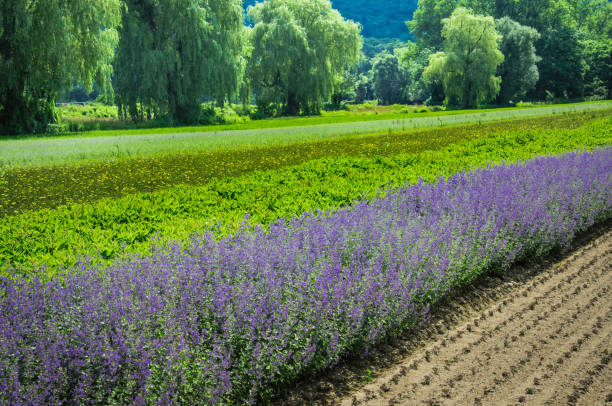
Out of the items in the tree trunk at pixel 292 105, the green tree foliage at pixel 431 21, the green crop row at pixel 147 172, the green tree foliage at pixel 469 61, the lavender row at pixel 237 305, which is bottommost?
the lavender row at pixel 237 305

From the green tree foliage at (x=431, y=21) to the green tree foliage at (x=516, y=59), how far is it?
25355 mm

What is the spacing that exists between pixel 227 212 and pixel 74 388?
15.6 ft

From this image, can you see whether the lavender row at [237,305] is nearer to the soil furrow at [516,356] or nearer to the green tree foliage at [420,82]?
the soil furrow at [516,356]

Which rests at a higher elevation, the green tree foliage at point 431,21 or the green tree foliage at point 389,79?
the green tree foliage at point 431,21

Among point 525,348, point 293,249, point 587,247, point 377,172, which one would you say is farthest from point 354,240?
point 377,172

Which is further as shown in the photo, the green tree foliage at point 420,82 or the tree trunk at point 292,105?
the green tree foliage at point 420,82

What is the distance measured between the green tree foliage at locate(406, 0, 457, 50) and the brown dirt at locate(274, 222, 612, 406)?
8592 cm

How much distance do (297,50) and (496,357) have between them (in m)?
37.7

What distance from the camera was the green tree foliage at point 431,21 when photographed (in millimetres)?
86312

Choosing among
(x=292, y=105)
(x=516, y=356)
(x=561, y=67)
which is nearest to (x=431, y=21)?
(x=561, y=67)

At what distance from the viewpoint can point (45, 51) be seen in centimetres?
2336

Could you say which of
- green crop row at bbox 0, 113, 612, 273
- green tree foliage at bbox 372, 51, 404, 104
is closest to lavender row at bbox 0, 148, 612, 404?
green crop row at bbox 0, 113, 612, 273

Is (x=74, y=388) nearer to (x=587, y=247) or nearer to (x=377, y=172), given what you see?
(x=587, y=247)

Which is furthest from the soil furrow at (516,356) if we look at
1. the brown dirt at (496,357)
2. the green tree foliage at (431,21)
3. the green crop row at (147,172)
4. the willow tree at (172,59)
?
the green tree foliage at (431,21)
